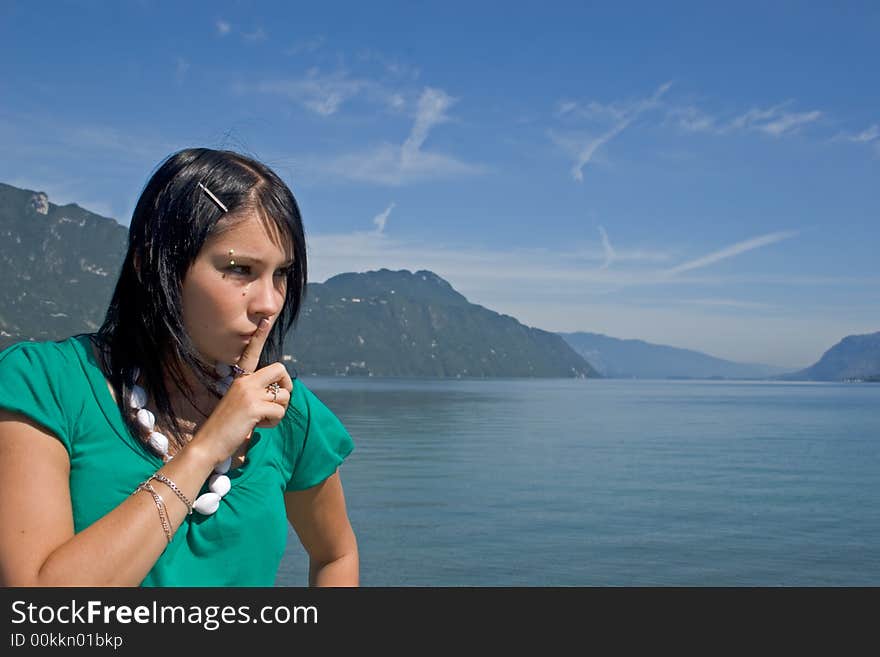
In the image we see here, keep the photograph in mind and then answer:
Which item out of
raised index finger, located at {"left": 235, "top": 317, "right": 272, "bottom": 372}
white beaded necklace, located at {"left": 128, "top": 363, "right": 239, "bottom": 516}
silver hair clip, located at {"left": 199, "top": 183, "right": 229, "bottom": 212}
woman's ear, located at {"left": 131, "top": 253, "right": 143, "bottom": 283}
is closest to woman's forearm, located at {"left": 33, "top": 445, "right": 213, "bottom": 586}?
white beaded necklace, located at {"left": 128, "top": 363, "right": 239, "bottom": 516}

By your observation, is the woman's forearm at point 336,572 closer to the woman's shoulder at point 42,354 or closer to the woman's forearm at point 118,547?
the woman's forearm at point 118,547

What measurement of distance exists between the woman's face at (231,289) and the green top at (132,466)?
0.23 m

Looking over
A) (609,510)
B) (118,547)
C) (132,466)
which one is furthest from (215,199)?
(609,510)

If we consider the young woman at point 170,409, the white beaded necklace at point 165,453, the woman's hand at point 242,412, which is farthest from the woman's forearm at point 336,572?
the woman's hand at point 242,412

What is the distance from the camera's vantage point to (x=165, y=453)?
1815 millimetres

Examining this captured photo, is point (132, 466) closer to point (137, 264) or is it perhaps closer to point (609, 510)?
point (137, 264)

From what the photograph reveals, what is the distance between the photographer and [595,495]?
35.8 m

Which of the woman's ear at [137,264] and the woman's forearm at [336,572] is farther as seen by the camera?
the woman's forearm at [336,572]

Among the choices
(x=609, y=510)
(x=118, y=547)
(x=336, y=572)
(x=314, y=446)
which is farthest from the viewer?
(x=609, y=510)

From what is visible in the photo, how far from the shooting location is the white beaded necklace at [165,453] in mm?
1802

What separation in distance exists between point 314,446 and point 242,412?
411 millimetres

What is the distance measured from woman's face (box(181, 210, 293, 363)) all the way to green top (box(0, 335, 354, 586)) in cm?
23
